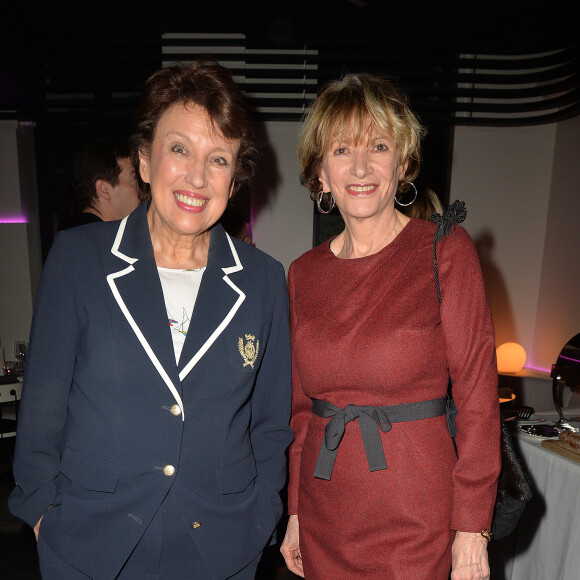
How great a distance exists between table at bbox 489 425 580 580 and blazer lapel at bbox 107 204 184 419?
205 centimetres

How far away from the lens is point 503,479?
1541 mm

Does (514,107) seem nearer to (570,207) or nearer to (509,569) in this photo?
(570,207)

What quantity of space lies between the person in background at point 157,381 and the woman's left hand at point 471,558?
1.78 ft

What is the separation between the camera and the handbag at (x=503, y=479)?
148 centimetres

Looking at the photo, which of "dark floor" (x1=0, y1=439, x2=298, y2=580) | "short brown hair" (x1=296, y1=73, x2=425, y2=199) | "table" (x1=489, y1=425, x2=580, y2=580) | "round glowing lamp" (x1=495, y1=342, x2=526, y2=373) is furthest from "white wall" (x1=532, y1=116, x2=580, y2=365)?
"short brown hair" (x1=296, y1=73, x2=425, y2=199)

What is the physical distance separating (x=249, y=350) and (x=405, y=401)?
19.2 inches

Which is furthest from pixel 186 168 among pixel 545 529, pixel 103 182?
pixel 545 529

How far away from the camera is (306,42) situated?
16.8 ft

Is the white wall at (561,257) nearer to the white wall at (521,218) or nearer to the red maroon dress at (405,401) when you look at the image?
the white wall at (521,218)

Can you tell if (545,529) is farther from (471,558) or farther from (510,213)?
(510,213)

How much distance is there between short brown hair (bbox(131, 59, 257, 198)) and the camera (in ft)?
4.76

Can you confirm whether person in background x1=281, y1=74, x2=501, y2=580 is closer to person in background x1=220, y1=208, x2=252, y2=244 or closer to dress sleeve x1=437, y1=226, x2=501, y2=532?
dress sleeve x1=437, y1=226, x2=501, y2=532

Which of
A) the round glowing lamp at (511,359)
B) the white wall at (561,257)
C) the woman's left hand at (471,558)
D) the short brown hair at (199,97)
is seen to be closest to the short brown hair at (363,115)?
the short brown hair at (199,97)

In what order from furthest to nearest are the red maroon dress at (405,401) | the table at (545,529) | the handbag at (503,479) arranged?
the table at (545,529) < the handbag at (503,479) < the red maroon dress at (405,401)
